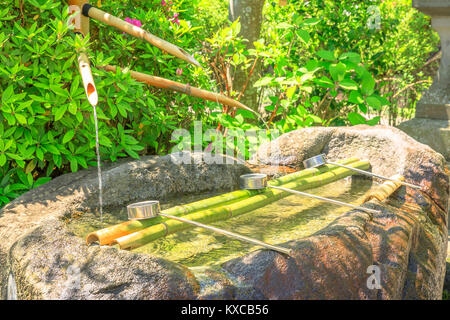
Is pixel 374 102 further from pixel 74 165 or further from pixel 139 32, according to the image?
pixel 74 165

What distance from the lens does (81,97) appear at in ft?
8.64

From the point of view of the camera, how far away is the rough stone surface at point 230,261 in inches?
59.6

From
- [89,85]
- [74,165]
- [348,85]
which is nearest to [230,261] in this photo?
[89,85]

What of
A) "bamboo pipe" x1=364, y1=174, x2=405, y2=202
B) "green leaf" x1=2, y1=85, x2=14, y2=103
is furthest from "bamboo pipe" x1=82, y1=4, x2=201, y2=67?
"bamboo pipe" x1=364, y1=174, x2=405, y2=202

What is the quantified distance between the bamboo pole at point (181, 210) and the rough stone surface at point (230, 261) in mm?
87

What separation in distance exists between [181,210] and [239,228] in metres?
0.37

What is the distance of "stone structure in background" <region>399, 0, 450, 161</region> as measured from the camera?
541 cm

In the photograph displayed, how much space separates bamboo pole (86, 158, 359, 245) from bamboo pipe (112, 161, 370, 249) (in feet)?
0.12

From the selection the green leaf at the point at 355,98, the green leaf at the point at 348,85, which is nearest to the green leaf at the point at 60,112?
the green leaf at the point at 348,85

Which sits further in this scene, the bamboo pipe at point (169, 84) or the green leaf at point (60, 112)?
the bamboo pipe at point (169, 84)

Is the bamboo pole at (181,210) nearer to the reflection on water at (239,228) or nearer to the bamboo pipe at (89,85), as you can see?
the reflection on water at (239,228)

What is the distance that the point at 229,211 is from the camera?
226 cm
